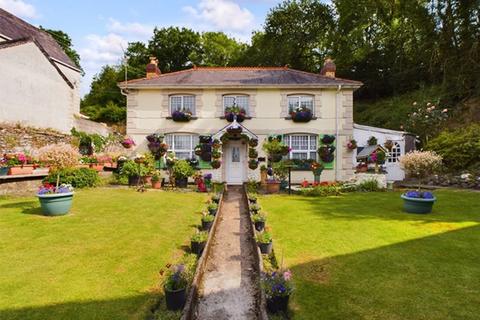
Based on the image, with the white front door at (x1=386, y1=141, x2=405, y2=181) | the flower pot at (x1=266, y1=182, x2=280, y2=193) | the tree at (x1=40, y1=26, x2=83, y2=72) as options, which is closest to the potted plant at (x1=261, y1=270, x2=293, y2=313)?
the flower pot at (x1=266, y1=182, x2=280, y2=193)

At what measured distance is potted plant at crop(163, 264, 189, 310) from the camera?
3908 millimetres

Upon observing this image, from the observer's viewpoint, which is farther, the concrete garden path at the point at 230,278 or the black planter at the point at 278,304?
the concrete garden path at the point at 230,278

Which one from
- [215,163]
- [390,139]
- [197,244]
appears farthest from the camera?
[390,139]

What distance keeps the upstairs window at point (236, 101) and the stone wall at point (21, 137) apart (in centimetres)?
968

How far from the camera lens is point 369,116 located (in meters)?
24.0

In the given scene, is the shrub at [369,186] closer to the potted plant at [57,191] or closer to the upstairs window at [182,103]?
the upstairs window at [182,103]

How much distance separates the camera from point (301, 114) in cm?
1595

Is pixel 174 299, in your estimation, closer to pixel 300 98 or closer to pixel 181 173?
pixel 181 173

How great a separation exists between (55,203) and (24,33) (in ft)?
64.0

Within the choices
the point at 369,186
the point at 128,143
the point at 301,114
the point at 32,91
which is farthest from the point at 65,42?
the point at 369,186

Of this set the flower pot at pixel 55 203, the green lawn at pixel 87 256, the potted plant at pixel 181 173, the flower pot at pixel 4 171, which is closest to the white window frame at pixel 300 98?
the potted plant at pixel 181 173

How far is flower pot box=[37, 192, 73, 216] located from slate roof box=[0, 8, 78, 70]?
11.2m

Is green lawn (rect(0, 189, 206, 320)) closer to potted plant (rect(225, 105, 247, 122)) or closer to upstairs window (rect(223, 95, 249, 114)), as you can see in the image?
potted plant (rect(225, 105, 247, 122))

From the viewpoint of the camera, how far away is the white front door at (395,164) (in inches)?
674
